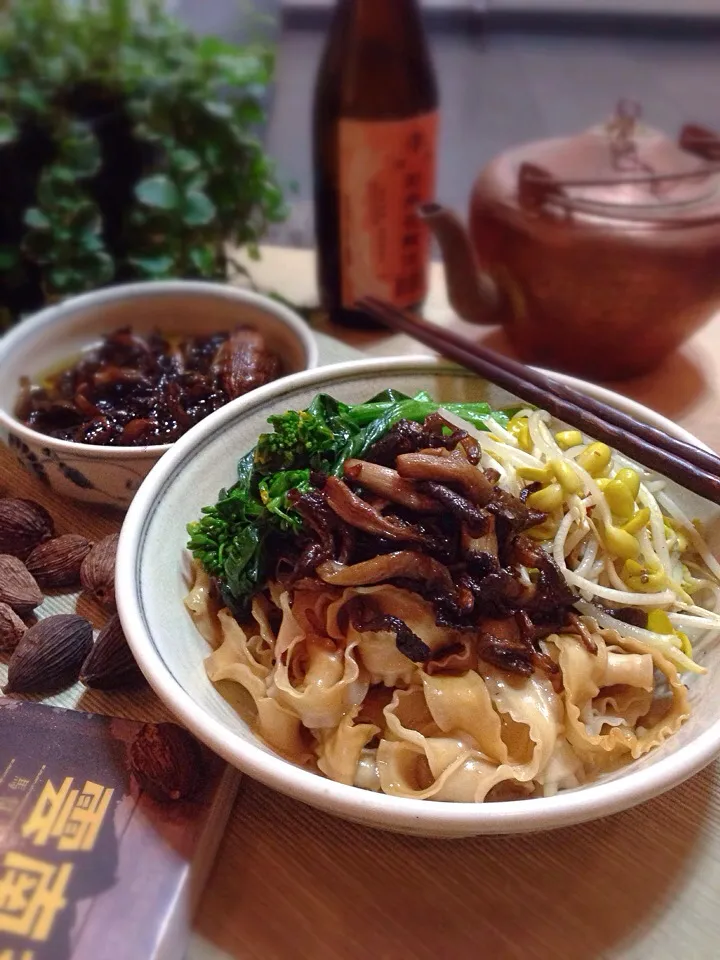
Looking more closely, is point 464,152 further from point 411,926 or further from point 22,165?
point 411,926

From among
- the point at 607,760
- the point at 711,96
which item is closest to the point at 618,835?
the point at 607,760

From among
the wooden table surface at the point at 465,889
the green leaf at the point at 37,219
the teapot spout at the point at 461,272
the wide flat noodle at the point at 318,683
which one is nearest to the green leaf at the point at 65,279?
the green leaf at the point at 37,219

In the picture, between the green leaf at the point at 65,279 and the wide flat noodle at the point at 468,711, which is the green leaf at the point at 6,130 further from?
the wide flat noodle at the point at 468,711

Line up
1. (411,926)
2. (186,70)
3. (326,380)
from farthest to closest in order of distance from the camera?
1. (186,70)
2. (326,380)
3. (411,926)

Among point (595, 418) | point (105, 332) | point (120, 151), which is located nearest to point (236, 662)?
point (595, 418)

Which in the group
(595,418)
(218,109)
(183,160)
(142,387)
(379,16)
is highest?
(379,16)

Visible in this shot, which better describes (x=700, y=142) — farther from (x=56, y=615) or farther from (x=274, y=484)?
(x=56, y=615)
